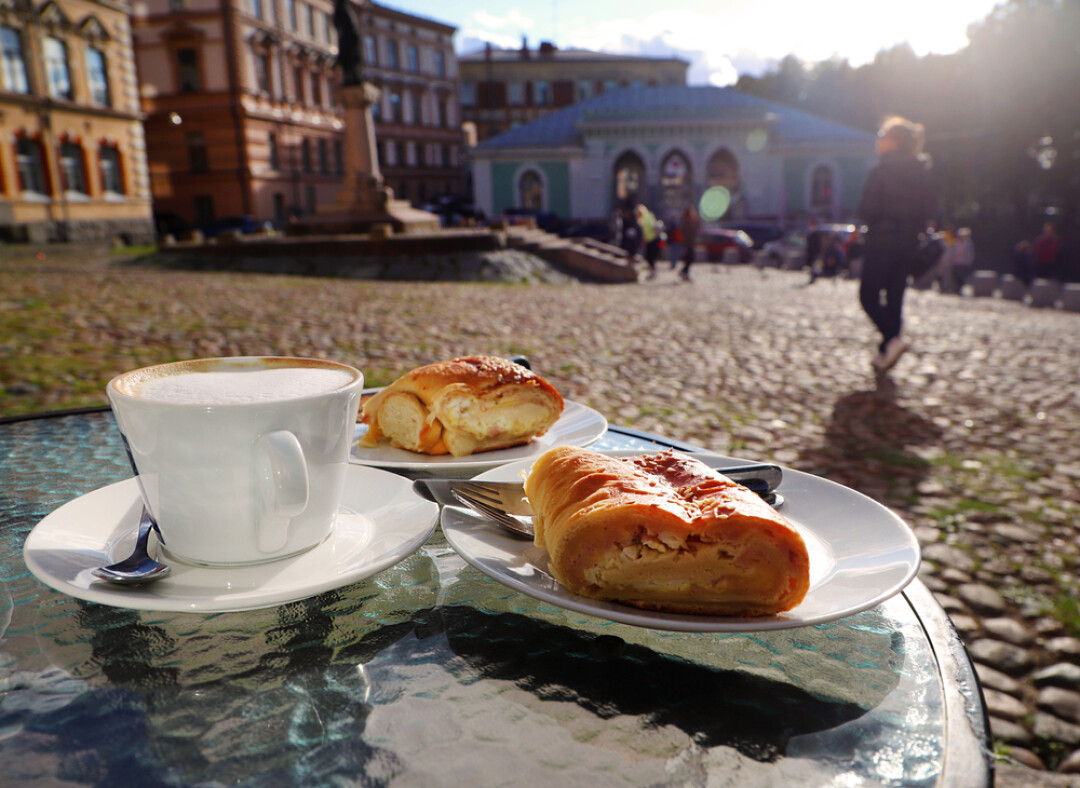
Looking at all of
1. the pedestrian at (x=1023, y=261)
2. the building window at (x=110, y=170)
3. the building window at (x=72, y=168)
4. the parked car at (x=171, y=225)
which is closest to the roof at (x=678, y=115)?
the parked car at (x=171, y=225)

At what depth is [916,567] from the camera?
897mm

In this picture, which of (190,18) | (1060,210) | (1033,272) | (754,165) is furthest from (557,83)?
(1033,272)

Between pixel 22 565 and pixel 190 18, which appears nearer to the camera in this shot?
pixel 22 565

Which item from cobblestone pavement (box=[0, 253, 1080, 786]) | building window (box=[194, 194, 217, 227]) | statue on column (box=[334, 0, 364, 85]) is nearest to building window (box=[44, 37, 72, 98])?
statue on column (box=[334, 0, 364, 85])

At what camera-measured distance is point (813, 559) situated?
1.00 m

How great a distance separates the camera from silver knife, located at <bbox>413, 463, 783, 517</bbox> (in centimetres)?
114

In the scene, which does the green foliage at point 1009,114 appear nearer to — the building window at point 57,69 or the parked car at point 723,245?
the parked car at point 723,245

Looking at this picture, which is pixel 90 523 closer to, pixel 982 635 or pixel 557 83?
pixel 982 635

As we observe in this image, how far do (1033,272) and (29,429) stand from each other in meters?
25.1

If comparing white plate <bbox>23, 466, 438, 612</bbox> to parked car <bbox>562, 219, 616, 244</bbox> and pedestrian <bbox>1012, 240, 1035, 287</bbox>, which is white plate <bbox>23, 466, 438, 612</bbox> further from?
parked car <bbox>562, 219, 616, 244</bbox>

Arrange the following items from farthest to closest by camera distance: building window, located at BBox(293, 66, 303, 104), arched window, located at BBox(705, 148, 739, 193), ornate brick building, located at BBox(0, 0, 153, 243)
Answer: building window, located at BBox(293, 66, 303, 104) < arched window, located at BBox(705, 148, 739, 193) < ornate brick building, located at BBox(0, 0, 153, 243)

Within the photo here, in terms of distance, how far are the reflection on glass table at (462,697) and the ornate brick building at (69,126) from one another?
85.7ft

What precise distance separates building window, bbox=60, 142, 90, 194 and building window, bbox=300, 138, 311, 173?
53.4 feet

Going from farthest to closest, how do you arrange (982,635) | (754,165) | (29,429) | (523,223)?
1. (754,165)
2. (523,223)
3. (982,635)
4. (29,429)
